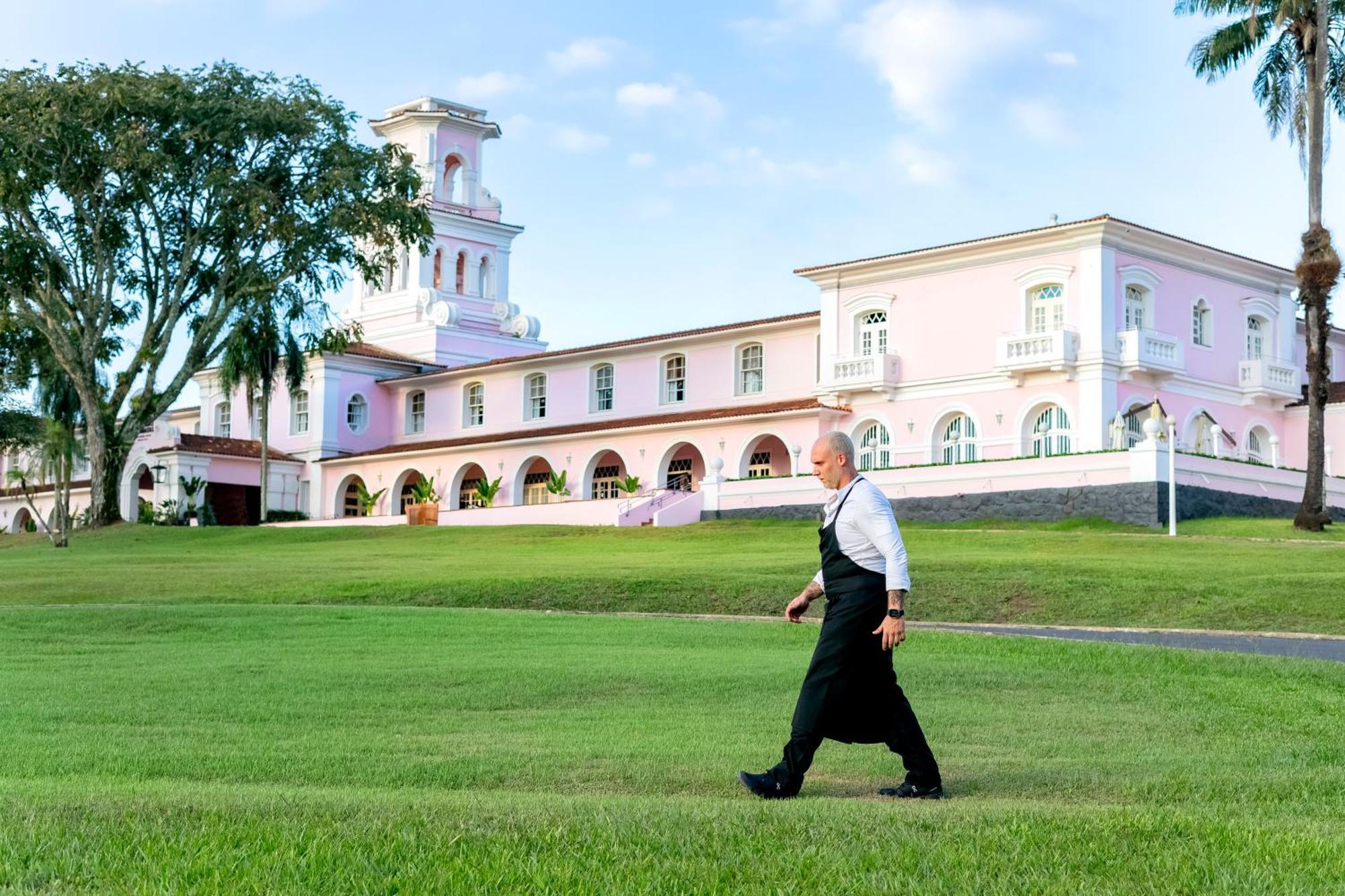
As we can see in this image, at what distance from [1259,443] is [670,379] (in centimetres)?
1764

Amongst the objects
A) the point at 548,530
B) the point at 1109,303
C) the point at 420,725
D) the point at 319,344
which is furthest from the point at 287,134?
the point at 420,725

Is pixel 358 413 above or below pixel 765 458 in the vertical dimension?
above

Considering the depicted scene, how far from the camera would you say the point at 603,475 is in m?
53.7

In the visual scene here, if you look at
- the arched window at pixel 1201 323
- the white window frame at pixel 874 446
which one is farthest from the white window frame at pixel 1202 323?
the white window frame at pixel 874 446

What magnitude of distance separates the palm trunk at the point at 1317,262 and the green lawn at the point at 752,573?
2358 millimetres

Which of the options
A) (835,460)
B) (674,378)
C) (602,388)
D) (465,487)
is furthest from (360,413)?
(835,460)

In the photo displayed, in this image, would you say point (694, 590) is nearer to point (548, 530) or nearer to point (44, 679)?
point (44, 679)

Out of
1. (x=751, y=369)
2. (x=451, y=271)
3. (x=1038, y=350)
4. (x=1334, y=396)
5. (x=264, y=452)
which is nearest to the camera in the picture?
(x=1038, y=350)

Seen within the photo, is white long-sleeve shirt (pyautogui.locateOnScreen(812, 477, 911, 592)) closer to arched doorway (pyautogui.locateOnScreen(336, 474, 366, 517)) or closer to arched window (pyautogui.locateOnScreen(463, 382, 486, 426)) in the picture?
arched window (pyautogui.locateOnScreen(463, 382, 486, 426))

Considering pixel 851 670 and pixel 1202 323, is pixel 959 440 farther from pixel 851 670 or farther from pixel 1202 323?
pixel 851 670

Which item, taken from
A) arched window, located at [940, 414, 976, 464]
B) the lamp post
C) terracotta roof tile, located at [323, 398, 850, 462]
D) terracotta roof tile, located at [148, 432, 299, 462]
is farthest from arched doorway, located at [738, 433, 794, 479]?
terracotta roof tile, located at [148, 432, 299, 462]

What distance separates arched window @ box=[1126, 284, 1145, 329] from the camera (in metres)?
42.6

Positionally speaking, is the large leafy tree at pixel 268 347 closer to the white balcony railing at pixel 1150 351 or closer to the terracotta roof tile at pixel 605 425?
the terracotta roof tile at pixel 605 425

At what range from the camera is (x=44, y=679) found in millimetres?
13383
